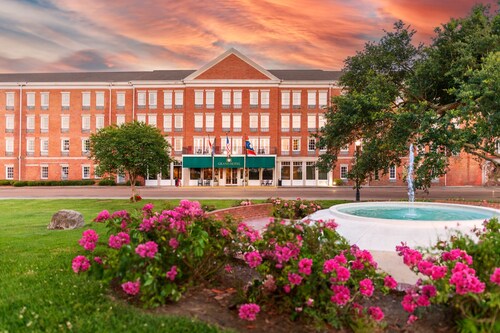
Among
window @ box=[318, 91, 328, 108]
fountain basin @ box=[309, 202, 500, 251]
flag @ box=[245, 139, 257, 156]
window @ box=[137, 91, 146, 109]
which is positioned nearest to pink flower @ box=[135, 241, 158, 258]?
fountain basin @ box=[309, 202, 500, 251]

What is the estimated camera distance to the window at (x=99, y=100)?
53.2 metres

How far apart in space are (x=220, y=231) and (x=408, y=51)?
2217 centimetres

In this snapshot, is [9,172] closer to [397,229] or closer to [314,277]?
[397,229]

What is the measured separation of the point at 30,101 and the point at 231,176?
104ft

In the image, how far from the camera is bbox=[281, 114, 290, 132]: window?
170ft

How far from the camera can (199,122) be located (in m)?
51.7

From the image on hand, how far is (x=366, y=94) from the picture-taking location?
68.5 feet

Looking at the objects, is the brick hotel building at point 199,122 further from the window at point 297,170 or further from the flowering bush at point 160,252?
the flowering bush at point 160,252

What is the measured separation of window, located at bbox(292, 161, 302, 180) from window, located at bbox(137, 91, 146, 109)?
912 inches

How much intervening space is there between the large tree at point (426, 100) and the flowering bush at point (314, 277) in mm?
13450

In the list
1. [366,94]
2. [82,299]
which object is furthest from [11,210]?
[366,94]

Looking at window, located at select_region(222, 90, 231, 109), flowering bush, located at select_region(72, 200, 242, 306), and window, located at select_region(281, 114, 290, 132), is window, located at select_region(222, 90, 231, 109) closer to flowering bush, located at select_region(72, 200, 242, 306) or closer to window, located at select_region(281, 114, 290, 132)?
window, located at select_region(281, 114, 290, 132)

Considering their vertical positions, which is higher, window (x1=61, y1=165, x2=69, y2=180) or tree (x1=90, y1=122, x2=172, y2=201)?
tree (x1=90, y1=122, x2=172, y2=201)

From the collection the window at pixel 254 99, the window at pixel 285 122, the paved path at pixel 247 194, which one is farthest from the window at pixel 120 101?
the window at pixel 285 122
